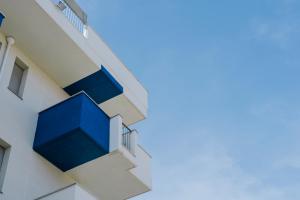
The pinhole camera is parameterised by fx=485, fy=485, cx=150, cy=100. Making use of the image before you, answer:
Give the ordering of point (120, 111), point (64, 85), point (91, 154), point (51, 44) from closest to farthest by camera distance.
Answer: point (91, 154), point (51, 44), point (64, 85), point (120, 111)

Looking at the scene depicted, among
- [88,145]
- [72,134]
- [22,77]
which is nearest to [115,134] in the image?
[88,145]

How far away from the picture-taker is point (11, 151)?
39.2 ft

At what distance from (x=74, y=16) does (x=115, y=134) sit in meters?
4.65

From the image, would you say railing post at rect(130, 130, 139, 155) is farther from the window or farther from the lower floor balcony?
the window

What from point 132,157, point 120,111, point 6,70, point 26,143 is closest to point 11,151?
point 26,143

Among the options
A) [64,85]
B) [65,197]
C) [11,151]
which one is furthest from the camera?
[64,85]

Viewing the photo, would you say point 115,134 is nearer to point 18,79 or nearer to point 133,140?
point 133,140

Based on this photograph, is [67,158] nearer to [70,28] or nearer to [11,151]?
[11,151]

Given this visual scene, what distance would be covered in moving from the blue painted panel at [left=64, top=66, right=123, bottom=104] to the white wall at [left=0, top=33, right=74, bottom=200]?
155 cm

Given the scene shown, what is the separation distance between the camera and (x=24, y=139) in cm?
1267

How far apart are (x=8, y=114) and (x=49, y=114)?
137 cm

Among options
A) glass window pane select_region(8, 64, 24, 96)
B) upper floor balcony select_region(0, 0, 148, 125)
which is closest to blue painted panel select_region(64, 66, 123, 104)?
upper floor balcony select_region(0, 0, 148, 125)

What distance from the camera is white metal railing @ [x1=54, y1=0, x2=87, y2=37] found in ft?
49.0

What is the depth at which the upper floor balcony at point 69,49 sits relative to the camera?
13664 mm
